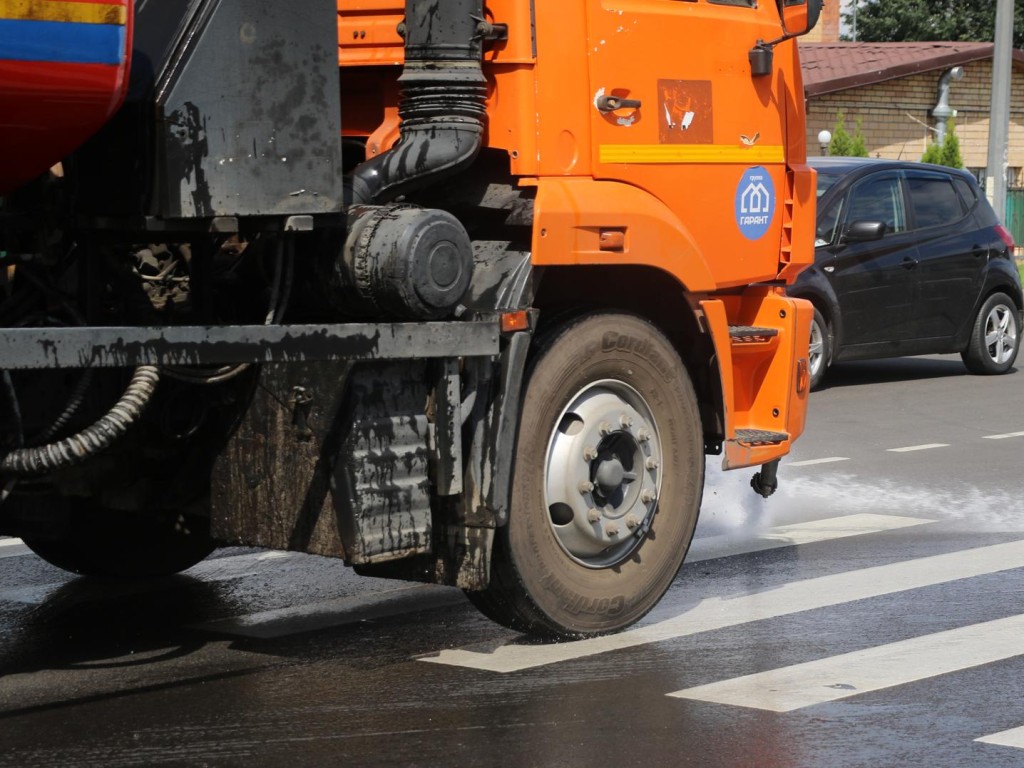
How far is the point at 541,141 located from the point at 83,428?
1.79 m

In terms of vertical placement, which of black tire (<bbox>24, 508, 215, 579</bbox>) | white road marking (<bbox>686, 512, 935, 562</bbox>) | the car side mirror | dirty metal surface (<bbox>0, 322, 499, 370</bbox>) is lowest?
white road marking (<bbox>686, 512, 935, 562</bbox>)

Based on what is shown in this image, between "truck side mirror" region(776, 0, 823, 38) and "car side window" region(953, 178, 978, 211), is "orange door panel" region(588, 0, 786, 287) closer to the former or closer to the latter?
"truck side mirror" region(776, 0, 823, 38)

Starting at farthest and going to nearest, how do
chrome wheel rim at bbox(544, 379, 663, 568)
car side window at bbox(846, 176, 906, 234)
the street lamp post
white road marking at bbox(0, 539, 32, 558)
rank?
the street lamp post < car side window at bbox(846, 176, 906, 234) < white road marking at bbox(0, 539, 32, 558) < chrome wheel rim at bbox(544, 379, 663, 568)

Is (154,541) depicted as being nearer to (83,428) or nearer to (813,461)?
(83,428)

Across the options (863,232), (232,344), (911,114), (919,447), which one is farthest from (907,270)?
(911,114)

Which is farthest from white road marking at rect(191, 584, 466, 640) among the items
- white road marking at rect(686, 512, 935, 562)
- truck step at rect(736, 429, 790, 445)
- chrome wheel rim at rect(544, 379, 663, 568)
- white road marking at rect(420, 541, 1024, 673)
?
white road marking at rect(686, 512, 935, 562)

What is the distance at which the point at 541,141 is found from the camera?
5.96 metres

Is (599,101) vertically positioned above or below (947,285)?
above

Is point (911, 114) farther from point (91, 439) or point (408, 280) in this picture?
point (91, 439)

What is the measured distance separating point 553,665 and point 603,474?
26.5 inches

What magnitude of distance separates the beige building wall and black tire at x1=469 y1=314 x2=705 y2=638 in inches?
1092

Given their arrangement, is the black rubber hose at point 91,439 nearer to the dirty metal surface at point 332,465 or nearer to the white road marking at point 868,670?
the dirty metal surface at point 332,465

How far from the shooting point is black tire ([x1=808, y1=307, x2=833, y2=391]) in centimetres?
1413

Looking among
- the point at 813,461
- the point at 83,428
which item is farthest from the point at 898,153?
the point at 83,428
